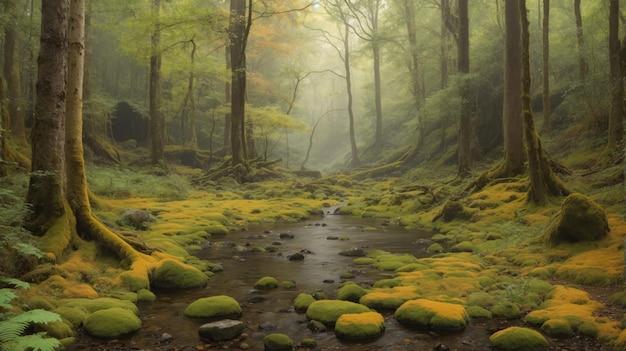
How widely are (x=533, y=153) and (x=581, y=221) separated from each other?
2.85 m

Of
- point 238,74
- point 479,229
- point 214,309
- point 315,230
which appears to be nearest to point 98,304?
point 214,309

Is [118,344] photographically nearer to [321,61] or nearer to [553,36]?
[553,36]

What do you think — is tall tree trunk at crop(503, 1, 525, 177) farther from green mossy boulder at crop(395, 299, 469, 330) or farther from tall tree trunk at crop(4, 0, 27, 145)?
tall tree trunk at crop(4, 0, 27, 145)

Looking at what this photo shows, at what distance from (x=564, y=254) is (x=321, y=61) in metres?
72.3

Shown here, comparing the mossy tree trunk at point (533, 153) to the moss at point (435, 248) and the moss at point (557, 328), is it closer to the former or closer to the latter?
the moss at point (435, 248)

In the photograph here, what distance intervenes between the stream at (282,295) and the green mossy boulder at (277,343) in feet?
0.32

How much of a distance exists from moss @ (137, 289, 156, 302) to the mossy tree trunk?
29.1 feet

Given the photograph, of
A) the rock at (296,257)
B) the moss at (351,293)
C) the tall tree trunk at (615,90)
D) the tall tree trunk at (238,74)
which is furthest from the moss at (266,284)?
the tall tree trunk at (238,74)

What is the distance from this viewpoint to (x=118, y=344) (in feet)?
16.6

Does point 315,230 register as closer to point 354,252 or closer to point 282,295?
point 354,252

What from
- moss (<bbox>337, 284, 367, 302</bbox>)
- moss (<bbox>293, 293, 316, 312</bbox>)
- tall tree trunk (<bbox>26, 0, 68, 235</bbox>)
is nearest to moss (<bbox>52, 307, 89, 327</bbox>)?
tall tree trunk (<bbox>26, 0, 68, 235</bbox>)

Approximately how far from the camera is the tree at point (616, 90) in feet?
40.6

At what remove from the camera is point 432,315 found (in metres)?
5.69

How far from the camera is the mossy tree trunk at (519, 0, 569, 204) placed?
34.6 feet
